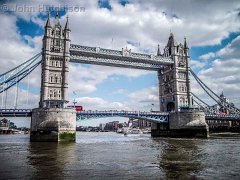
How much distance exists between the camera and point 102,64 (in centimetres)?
5919

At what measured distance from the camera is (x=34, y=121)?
42844 millimetres

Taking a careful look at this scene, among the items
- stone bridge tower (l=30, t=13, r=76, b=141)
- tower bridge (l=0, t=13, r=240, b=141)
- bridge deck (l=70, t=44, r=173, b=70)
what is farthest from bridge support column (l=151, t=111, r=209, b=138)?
stone bridge tower (l=30, t=13, r=76, b=141)

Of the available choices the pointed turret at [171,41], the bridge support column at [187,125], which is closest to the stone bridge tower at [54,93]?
the bridge support column at [187,125]

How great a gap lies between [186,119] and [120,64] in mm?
20408

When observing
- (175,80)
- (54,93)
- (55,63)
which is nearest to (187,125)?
(175,80)

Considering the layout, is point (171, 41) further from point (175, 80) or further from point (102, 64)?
point (102, 64)

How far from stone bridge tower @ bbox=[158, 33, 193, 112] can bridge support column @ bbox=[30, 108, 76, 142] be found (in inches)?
1237

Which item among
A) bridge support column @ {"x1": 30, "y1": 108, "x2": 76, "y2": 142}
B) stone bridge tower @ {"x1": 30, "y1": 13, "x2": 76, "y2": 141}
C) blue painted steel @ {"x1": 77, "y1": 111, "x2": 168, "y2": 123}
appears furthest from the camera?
blue painted steel @ {"x1": 77, "y1": 111, "x2": 168, "y2": 123}

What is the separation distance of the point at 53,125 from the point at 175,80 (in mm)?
36429

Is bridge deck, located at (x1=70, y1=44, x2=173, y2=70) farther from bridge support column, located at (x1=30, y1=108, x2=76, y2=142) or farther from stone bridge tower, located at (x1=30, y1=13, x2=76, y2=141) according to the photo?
bridge support column, located at (x1=30, y1=108, x2=76, y2=142)

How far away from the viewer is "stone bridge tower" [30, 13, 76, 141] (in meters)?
40.7

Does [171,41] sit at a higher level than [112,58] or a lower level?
higher

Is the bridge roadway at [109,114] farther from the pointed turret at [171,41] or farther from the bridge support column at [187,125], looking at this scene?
the pointed turret at [171,41]

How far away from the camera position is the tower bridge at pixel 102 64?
4234cm
